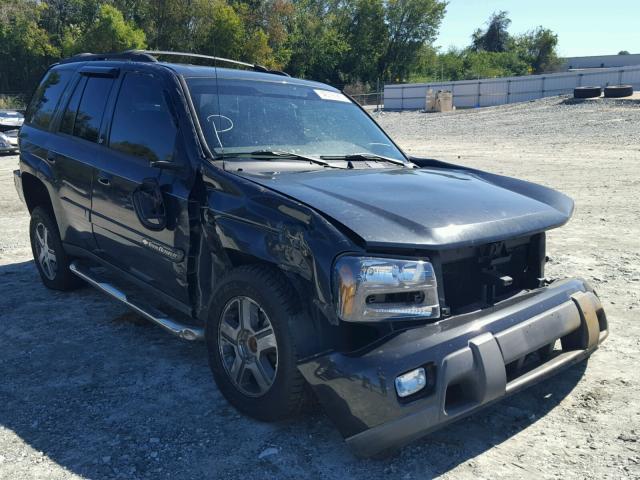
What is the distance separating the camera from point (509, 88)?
135ft

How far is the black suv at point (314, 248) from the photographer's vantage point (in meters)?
2.65

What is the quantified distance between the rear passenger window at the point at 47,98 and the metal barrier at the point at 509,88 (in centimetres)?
3809

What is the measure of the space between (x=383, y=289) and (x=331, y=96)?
7.69ft

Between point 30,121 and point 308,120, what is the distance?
2.97 metres

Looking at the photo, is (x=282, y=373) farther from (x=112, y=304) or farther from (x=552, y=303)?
(x=112, y=304)

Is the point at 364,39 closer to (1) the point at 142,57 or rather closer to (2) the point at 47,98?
(2) the point at 47,98

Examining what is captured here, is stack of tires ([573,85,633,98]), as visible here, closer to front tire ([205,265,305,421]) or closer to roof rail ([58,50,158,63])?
roof rail ([58,50,158,63])

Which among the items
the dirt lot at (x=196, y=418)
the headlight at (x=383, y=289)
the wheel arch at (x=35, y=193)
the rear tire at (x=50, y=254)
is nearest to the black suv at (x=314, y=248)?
the headlight at (x=383, y=289)

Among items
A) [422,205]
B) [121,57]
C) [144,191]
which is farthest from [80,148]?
[422,205]

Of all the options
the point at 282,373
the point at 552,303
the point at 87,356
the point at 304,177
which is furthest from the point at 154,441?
the point at 552,303

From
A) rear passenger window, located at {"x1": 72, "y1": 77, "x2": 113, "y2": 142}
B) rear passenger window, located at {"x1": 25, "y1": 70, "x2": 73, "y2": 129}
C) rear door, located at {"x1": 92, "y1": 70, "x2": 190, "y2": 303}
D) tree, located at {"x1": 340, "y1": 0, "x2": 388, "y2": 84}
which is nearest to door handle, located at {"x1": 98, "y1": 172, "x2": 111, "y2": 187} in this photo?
rear door, located at {"x1": 92, "y1": 70, "x2": 190, "y2": 303}

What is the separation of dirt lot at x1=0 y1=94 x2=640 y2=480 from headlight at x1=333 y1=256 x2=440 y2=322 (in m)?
0.77

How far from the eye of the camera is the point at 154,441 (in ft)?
10.2

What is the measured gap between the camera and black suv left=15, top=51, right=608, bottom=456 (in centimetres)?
265
